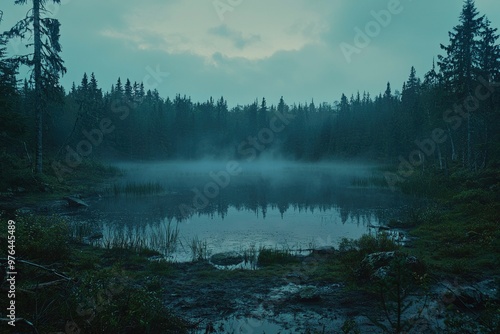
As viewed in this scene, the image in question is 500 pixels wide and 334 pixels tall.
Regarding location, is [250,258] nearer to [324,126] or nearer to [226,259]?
[226,259]

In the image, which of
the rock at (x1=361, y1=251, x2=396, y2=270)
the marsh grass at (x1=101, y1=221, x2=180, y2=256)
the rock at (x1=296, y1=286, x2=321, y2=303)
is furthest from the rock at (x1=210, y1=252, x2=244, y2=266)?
the rock at (x1=361, y1=251, x2=396, y2=270)

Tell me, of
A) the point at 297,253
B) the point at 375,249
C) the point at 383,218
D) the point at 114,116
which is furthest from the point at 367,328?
the point at 114,116

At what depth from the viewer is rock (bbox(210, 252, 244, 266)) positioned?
1138 centimetres

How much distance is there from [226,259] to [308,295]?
4.36 meters

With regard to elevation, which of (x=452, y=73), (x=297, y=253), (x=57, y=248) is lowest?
(x=297, y=253)

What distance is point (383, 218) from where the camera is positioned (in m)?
18.8

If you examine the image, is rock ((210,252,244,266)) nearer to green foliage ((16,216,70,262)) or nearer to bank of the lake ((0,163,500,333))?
bank of the lake ((0,163,500,333))

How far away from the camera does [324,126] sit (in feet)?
325

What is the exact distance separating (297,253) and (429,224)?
775cm

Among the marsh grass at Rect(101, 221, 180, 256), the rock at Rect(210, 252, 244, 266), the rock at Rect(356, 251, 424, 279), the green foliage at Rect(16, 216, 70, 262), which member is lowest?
the rock at Rect(210, 252, 244, 266)

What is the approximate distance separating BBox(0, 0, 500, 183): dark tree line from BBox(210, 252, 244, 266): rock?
13.8 m

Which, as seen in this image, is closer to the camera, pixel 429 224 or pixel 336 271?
pixel 336 271

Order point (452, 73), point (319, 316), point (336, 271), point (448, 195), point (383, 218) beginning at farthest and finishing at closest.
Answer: point (452, 73) < point (448, 195) < point (383, 218) < point (336, 271) < point (319, 316)

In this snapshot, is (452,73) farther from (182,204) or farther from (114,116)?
(114,116)
